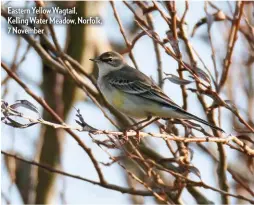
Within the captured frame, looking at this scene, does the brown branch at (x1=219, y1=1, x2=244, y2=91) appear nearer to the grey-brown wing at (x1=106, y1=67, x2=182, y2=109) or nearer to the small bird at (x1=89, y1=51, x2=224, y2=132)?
the small bird at (x1=89, y1=51, x2=224, y2=132)

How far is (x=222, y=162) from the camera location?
4.57 metres

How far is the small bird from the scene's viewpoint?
15.3ft

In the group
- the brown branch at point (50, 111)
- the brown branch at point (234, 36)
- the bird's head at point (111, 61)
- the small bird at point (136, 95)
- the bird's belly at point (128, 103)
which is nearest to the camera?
the brown branch at point (234, 36)

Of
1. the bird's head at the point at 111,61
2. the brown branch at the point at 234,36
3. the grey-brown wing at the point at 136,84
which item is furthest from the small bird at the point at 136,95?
the brown branch at the point at 234,36

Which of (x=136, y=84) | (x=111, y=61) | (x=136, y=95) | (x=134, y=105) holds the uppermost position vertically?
(x=111, y=61)

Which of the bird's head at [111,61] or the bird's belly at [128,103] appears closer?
the bird's belly at [128,103]

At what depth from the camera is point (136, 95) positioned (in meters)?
5.02

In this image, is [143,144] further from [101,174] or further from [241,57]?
[241,57]

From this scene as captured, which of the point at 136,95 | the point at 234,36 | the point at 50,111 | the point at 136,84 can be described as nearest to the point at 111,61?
the point at 136,84

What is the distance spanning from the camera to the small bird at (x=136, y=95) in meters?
4.66

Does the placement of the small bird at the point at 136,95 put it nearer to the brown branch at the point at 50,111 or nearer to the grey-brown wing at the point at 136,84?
the grey-brown wing at the point at 136,84

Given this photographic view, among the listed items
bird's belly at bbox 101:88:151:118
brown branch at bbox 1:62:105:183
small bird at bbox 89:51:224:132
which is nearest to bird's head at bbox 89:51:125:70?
small bird at bbox 89:51:224:132

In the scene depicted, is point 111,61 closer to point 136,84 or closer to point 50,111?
point 136,84

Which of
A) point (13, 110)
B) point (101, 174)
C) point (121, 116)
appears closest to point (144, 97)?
point (121, 116)
